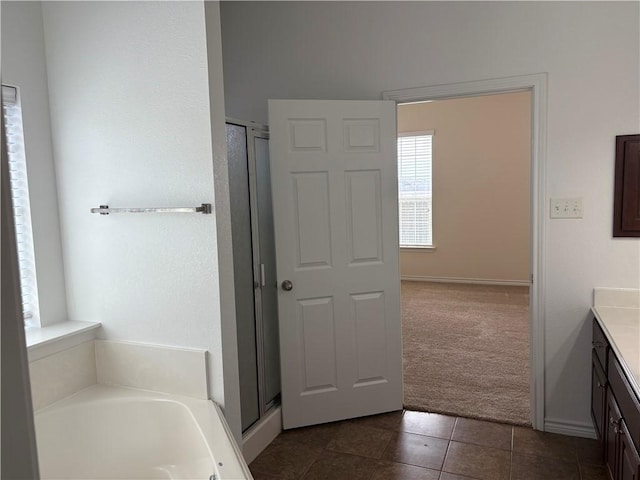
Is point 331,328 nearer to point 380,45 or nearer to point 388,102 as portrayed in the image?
point 388,102

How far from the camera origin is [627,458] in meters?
1.76

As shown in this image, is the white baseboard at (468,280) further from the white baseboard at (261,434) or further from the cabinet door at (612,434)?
the cabinet door at (612,434)

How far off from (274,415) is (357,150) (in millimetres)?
1692

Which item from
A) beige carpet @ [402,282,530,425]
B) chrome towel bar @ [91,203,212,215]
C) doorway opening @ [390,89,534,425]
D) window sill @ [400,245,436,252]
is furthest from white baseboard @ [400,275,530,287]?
chrome towel bar @ [91,203,212,215]

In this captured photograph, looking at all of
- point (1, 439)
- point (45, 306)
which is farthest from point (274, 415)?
point (1, 439)

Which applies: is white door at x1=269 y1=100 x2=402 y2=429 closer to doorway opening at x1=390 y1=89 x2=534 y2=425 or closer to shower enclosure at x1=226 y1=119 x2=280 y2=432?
shower enclosure at x1=226 y1=119 x2=280 y2=432

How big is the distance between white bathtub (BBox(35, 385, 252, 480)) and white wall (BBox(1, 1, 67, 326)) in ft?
1.56

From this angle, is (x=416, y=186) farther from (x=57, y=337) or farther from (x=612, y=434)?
(x=57, y=337)

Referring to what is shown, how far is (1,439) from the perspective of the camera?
324 millimetres

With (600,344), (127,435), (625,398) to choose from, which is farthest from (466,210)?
(127,435)

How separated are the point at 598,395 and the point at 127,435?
226 centimetres

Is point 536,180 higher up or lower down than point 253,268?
higher up

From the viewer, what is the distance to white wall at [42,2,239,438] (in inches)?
75.9

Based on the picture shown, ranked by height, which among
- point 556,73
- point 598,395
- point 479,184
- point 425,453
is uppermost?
point 556,73
